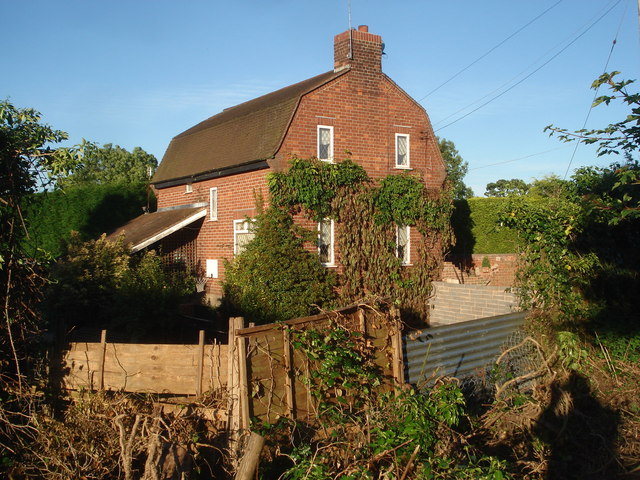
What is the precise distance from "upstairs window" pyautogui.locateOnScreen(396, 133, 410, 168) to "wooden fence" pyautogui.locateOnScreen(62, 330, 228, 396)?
11.7 metres

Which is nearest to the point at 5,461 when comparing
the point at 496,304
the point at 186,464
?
the point at 186,464

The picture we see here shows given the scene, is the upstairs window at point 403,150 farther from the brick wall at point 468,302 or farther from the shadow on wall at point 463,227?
the shadow on wall at point 463,227

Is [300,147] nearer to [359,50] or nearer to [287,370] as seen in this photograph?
[359,50]

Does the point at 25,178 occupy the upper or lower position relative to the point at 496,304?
upper

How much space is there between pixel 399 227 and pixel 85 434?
12245 millimetres

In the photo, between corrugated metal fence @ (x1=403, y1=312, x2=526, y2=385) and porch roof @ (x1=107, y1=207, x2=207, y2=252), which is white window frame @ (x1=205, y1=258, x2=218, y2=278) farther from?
corrugated metal fence @ (x1=403, y1=312, x2=526, y2=385)

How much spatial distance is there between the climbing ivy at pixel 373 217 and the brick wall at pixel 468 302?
1.67ft

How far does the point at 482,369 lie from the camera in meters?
9.72

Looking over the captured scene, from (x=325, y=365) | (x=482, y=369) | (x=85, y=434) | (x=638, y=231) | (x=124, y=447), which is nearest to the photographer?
(x=124, y=447)

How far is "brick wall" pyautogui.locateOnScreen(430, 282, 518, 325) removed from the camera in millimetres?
13797

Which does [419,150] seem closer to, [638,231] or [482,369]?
[638,231]

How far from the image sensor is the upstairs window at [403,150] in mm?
18031

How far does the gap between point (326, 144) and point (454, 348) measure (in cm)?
868

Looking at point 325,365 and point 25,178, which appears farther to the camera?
point 325,365
